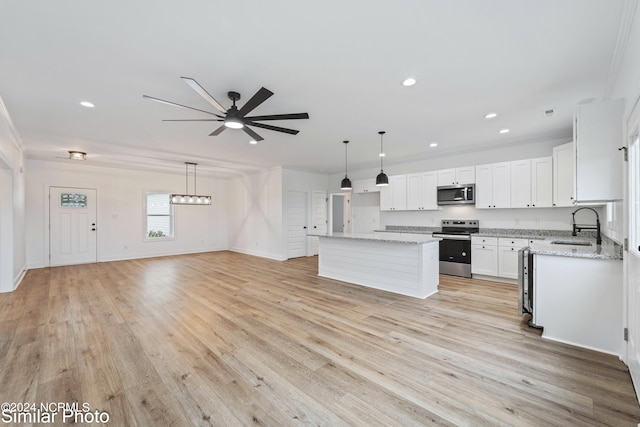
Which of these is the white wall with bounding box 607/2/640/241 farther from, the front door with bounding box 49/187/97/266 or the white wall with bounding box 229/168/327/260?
the front door with bounding box 49/187/97/266

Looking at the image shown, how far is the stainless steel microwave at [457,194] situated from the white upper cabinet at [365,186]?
5.81ft

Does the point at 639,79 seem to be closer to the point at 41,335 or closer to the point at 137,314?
the point at 137,314

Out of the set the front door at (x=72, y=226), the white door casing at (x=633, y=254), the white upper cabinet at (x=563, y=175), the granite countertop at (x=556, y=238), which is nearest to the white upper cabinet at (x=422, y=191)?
the granite countertop at (x=556, y=238)

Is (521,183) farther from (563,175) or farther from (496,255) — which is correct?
(496,255)

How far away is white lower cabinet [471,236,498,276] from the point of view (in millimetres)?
5209

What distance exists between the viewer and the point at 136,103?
11.2 ft

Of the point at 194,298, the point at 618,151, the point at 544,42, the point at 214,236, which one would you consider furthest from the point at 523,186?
the point at 214,236

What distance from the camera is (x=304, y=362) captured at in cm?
245

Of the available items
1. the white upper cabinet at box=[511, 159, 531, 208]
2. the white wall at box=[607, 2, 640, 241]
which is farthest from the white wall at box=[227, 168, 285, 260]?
the white wall at box=[607, 2, 640, 241]

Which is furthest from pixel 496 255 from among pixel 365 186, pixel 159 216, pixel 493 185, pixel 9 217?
pixel 159 216

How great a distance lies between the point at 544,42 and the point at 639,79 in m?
0.71

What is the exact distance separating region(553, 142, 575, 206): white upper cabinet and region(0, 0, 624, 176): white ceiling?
0.39 m

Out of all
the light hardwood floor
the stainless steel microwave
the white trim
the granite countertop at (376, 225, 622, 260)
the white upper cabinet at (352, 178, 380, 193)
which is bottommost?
the light hardwood floor

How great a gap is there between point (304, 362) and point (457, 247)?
14.4 feet
